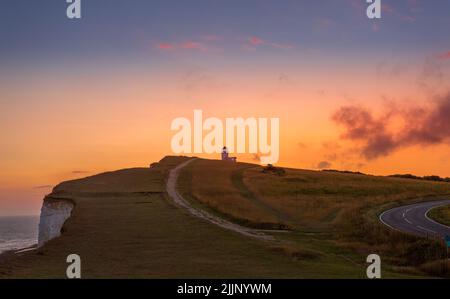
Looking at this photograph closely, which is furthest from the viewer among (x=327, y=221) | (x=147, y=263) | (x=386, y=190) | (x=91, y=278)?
(x=386, y=190)

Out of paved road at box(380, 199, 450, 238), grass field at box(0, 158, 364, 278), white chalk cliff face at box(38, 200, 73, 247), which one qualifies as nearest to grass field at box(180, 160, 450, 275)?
paved road at box(380, 199, 450, 238)

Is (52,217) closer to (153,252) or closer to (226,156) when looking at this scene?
(153,252)

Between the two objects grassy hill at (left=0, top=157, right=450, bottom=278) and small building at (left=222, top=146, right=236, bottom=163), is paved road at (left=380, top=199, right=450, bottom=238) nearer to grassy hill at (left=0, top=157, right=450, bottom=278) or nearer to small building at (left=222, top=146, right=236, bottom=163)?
grassy hill at (left=0, top=157, right=450, bottom=278)

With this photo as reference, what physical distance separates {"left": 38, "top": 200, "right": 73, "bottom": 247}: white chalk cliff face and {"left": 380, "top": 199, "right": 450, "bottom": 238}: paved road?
1295 inches

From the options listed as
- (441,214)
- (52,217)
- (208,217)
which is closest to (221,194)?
(52,217)

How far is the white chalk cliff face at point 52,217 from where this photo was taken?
59.5 metres

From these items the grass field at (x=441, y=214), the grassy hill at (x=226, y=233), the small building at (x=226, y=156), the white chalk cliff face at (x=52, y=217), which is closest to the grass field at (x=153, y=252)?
the grassy hill at (x=226, y=233)

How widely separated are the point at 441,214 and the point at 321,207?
45.5 ft

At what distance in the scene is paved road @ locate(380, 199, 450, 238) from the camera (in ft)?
162

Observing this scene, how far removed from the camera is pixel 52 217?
63.2m

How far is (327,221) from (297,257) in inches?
1128
